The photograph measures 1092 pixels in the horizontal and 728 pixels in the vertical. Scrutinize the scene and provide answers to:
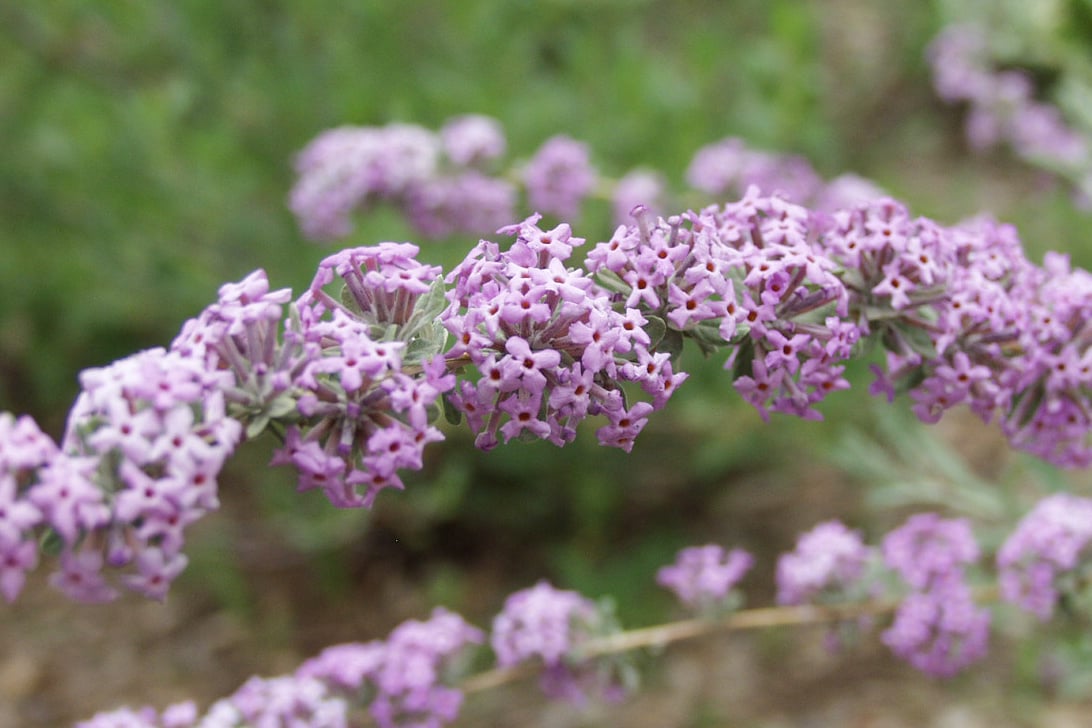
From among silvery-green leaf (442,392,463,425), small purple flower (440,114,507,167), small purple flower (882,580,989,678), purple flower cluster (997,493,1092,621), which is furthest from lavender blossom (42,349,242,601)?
small purple flower (440,114,507,167)

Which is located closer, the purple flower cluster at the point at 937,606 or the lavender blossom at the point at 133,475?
the lavender blossom at the point at 133,475

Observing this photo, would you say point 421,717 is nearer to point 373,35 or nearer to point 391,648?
point 391,648

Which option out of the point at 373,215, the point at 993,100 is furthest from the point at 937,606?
A: the point at 993,100

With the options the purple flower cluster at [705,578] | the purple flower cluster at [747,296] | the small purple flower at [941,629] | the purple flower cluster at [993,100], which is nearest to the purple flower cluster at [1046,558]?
the small purple flower at [941,629]

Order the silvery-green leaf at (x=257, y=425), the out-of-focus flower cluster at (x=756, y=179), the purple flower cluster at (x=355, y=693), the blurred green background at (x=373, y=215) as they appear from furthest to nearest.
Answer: the blurred green background at (x=373, y=215), the out-of-focus flower cluster at (x=756, y=179), the purple flower cluster at (x=355, y=693), the silvery-green leaf at (x=257, y=425)

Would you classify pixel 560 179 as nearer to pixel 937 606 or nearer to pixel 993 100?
pixel 937 606

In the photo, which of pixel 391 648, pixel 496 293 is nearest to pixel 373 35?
pixel 391 648

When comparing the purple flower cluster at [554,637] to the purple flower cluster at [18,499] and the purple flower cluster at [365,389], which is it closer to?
Answer: the purple flower cluster at [365,389]
